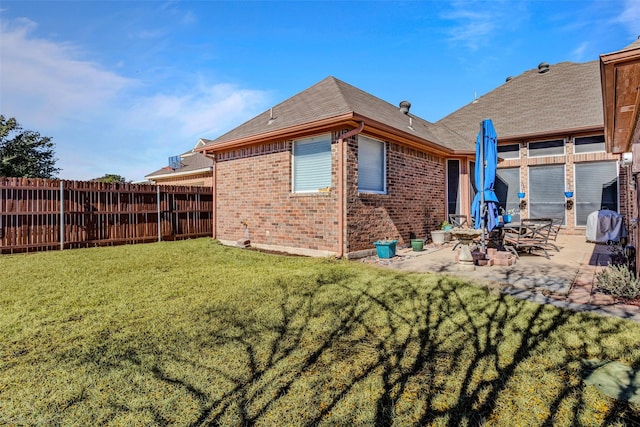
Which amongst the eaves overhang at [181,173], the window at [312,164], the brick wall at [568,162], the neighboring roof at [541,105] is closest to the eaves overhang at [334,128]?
the window at [312,164]

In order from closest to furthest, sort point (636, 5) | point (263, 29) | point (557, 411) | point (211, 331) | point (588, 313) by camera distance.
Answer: point (557, 411) → point (211, 331) → point (588, 313) → point (636, 5) → point (263, 29)

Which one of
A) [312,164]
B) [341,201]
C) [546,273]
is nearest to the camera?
[546,273]

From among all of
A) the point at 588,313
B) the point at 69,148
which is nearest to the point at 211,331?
the point at 588,313

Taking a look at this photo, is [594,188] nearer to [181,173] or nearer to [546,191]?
[546,191]

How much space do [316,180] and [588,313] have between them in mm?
5750

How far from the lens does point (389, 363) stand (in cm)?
269

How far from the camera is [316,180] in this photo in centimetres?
803

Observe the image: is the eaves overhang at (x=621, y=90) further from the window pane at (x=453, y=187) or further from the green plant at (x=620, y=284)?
the window pane at (x=453, y=187)

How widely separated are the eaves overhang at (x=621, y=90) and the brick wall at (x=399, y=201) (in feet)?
14.5

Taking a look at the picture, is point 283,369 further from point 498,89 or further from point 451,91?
point 498,89

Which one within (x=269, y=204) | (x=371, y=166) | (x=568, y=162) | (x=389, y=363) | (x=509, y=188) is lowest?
(x=389, y=363)

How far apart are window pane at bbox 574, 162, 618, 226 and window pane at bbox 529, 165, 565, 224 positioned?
518mm

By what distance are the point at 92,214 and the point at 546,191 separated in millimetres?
16591

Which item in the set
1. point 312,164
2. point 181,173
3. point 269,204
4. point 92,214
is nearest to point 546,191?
point 312,164
